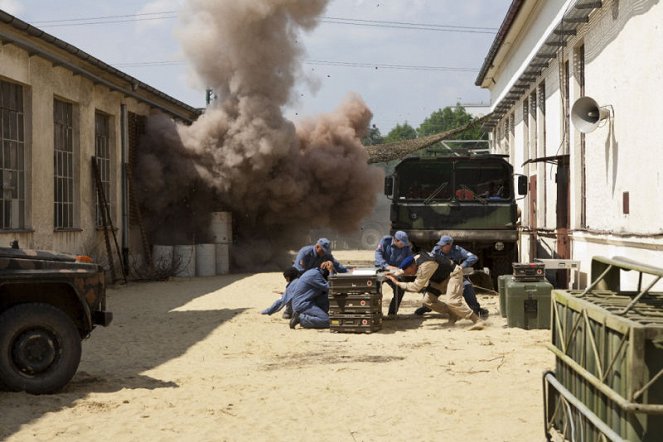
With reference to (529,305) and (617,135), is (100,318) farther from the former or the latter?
(617,135)

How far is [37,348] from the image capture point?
709 cm

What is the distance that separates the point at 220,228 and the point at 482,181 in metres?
9.58

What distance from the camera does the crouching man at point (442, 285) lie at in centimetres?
1123

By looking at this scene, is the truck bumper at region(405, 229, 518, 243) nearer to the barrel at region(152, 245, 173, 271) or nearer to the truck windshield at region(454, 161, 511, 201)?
the truck windshield at region(454, 161, 511, 201)

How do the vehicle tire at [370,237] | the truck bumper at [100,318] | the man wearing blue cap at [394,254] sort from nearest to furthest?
the truck bumper at [100,318] < the man wearing blue cap at [394,254] < the vehicle tire at [370,237]

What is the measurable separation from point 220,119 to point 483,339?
1480cm

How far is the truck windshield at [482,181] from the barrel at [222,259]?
9.10 meters

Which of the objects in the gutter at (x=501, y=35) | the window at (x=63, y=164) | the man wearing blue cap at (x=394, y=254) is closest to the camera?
the man wearing blue cap at (x=394, y=254)

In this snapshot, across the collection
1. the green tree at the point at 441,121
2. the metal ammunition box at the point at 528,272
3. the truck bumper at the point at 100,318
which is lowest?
the truck bumper at the point at 100,318

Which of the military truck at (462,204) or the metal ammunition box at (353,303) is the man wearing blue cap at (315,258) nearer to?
the metal ammunition box at (353,303)

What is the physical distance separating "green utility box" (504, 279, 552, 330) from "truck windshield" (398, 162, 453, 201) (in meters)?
4.86

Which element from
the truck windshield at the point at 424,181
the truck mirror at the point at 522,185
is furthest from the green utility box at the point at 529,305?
the truck windshield at the point at 424,181

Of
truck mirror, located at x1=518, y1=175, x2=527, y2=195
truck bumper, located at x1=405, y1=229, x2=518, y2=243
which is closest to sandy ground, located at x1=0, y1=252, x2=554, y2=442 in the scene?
truck bumper, located at x1=405, y1=229, x2=518, y2=243

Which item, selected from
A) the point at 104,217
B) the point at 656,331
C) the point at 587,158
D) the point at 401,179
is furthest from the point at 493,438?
the point at 104,217
